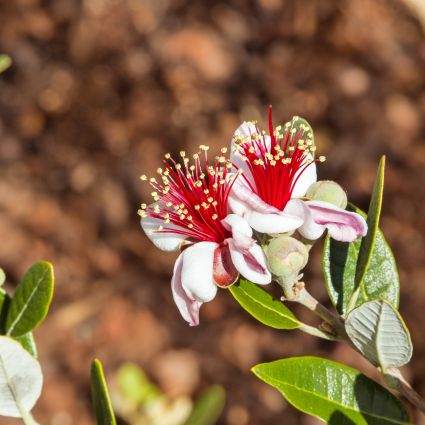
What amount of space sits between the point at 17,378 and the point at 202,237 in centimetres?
46

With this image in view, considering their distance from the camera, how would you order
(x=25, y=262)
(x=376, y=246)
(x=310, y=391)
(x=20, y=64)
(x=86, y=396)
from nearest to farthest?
(x=310, y=391) → (x=376, y=246) → (x=86, y=396) → (x=25, y=262) → (x=20, y=64)

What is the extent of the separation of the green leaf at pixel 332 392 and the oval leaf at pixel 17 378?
1.49 ft

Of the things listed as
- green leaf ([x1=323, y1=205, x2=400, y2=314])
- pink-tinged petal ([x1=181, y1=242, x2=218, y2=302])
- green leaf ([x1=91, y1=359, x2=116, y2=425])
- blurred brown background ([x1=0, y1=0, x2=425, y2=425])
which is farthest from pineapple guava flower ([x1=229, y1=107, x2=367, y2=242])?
blurred brown background ([x1=0, y1=0, x2=425, y2=425])

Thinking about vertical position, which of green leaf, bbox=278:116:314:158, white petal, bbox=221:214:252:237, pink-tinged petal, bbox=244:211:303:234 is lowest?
white petal, bbox=221:214:252:237

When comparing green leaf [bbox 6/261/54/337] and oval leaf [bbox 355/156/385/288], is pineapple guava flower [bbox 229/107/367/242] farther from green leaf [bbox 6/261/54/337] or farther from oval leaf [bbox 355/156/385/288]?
green leaf [bbox 6/261/54/337]

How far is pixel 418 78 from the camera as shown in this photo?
4031 millimetres

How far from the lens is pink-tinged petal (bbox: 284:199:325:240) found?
131 centimetres

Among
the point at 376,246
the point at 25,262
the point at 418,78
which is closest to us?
the point at 376,246

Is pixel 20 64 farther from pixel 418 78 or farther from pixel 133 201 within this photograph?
pixel 418 78

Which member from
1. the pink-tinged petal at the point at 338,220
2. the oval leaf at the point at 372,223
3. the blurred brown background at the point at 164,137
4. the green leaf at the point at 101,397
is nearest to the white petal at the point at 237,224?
the pink-tinged petal at the point at 338,220

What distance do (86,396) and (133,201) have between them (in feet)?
3.17

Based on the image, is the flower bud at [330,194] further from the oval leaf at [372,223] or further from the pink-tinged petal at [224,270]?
the pink-tinged petal at [224,270]

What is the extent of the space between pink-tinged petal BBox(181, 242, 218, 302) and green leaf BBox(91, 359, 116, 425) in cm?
26

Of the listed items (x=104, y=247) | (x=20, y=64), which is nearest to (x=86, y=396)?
(x=104, y=247)
